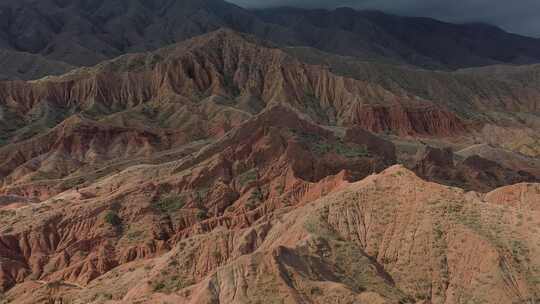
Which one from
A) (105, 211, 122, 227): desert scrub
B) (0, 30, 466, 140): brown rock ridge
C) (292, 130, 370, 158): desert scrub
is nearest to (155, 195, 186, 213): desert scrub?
(105, 211, 122, 227): desert scrub

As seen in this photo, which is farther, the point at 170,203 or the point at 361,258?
the point at 170,203

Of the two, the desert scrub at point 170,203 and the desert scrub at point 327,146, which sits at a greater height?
the desert scrub at point 327,146

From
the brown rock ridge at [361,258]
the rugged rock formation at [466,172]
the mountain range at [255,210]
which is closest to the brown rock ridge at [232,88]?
the mountain range at [255,210]

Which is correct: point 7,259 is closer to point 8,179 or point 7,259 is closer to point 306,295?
point 306,295

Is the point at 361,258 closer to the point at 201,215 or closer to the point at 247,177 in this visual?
the point at 201,215

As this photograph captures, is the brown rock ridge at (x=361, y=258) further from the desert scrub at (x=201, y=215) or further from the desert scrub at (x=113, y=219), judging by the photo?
the desert scrub at (x=201, y=215)

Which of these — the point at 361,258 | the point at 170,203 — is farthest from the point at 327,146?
the point at 361,258

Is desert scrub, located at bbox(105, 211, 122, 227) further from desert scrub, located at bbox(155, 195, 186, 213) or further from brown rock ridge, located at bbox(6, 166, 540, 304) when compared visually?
brown rock ridge, located at bbox(6, 166, 540, 304)

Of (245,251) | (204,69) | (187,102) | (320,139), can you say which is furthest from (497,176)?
(204,69)

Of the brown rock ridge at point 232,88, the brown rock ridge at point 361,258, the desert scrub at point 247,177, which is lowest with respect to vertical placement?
the brown rock ridge at point 232,88
